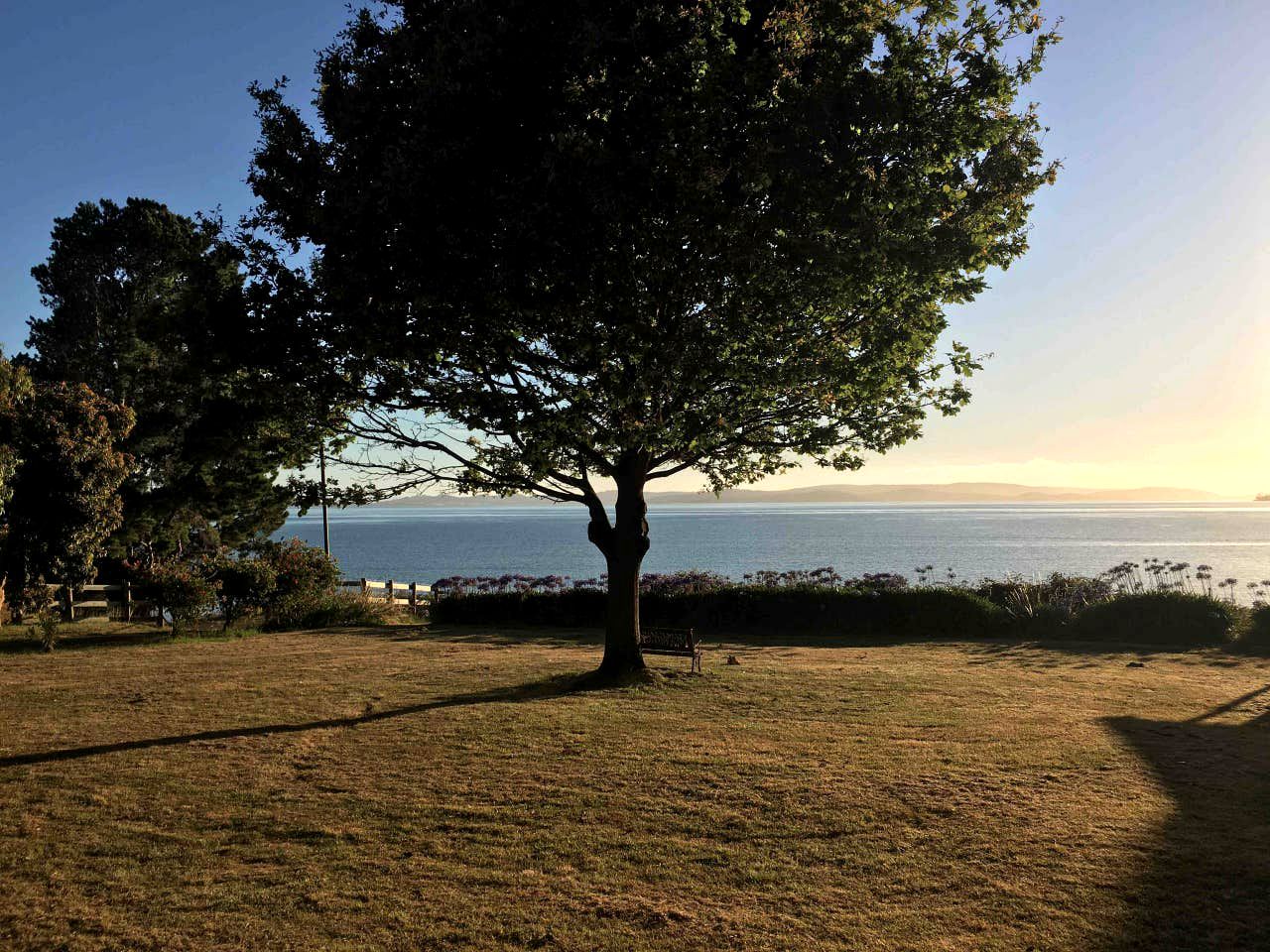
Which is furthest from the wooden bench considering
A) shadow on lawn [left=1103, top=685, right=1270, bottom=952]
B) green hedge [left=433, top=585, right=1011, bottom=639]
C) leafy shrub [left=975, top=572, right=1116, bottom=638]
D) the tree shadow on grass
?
leafy shrub [left=975, top=572, right=1116, bottom=638]

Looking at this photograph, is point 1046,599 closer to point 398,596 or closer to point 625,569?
point 625,569

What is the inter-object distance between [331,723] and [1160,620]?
1837cm

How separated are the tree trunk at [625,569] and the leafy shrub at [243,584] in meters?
13.1

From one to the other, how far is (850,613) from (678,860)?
1725cm

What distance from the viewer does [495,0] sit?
1127cm

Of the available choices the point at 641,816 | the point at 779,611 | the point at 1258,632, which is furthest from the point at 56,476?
the point at 1258,632

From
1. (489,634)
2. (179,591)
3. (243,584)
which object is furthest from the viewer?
(489,634)

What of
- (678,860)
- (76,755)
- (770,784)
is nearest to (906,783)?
(770,784)

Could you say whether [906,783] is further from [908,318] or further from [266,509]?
[266,509]

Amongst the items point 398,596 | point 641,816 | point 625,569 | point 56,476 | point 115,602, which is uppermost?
point 56,476

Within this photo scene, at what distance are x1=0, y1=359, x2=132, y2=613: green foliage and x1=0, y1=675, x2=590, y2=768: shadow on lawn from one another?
1473 centimetres

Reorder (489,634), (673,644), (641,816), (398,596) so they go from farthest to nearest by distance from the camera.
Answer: (398,596), (489,634), (673,644), (641,816)

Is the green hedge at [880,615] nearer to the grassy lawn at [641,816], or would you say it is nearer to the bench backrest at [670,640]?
the grassy lawn at [641,816]

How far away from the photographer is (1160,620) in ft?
65.1
